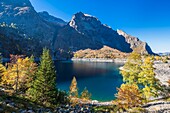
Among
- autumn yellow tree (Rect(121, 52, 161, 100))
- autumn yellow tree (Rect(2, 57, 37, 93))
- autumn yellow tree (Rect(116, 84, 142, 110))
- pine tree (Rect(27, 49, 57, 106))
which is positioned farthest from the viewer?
autumn yellow tree (Rect(121, 52, 161, 100))

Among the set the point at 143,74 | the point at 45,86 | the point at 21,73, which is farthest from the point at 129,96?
the point at 21,73

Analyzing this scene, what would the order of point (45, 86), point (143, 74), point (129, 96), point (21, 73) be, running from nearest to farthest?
point (45, 86), point (129, 96), point (21, 73), point (143, 74)

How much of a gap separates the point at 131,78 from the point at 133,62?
480 centimetres

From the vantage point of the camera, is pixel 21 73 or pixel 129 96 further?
pixel 21 73

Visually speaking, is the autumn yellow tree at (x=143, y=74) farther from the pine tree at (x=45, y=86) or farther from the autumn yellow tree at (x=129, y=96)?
the pine tree at (x=45, y=86)

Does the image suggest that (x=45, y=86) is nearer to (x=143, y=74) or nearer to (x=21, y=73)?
(x=21, y=73)

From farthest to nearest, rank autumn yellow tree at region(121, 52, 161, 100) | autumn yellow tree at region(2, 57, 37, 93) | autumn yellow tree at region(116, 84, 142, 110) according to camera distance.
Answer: autumn yellow tree at region(121, 52, 161, 100)
autumn yellow tree at region(2, 57, 37, 93)
autumn yellow tree at region(116, 84, 142, 110)

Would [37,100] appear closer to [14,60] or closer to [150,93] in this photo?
[14,60]

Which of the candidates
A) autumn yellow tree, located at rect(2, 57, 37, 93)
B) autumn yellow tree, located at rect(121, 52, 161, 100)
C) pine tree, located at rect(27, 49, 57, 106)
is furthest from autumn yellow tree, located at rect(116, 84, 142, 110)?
autumn yellow tree, located at rect(2, 57, 37, 93)

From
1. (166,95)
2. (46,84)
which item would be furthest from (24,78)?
(166,95)

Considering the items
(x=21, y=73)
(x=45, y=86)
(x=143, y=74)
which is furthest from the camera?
(x=143, y=74)

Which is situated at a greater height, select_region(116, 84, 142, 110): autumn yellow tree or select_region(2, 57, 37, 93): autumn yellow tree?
select_region(2, 57, 37, 93): autumn yellow tree

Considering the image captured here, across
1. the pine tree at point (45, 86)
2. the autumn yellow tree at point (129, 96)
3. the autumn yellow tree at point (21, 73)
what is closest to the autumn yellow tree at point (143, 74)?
the autumn yellow tree at point (129, 96)

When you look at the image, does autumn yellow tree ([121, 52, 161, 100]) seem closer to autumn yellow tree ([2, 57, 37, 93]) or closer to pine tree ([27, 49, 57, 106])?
pine tree ([27, 49, 57, 106])
